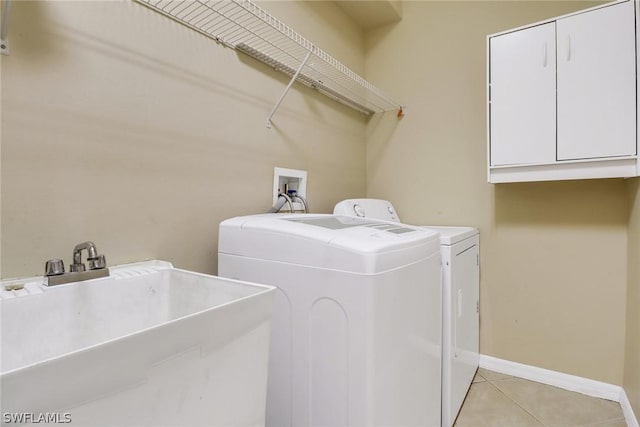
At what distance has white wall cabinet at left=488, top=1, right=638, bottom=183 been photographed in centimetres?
148

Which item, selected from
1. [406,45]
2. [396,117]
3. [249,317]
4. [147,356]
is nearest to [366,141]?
[396,117]

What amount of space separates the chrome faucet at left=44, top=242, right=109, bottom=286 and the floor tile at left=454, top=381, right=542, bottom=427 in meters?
1.68

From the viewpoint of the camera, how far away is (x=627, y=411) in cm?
156

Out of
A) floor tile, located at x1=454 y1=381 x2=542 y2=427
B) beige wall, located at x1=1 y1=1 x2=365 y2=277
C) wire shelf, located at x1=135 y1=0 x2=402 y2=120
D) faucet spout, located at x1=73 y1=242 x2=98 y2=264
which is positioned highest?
wire shelf, located at x1=135 y1=0 x2=402 y2=120

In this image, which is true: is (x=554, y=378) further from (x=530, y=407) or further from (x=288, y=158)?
(x=288, y=158)

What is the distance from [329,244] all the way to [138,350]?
0.57 metres

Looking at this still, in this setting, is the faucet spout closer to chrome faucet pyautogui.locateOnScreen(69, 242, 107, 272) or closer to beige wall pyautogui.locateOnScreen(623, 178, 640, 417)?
chrome faucet pyautogui.locateOnScreen(69, 242, 107, 272)

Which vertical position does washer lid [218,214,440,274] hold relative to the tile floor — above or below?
above

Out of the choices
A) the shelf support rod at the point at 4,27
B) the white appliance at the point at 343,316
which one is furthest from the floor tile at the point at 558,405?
the shelf support rod at the point at 4,27

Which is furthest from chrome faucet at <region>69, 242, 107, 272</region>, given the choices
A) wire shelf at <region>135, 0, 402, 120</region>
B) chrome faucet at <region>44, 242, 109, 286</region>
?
wire shelf at <region>135, 0, 402, 120</region>

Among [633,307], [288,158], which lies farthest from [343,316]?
[633,307]

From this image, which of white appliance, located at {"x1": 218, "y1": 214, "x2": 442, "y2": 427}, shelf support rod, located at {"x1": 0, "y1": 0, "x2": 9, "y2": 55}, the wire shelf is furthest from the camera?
the wire shelf

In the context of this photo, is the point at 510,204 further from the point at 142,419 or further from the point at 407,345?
the point at 142,419

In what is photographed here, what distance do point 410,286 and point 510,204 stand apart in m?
1.34
